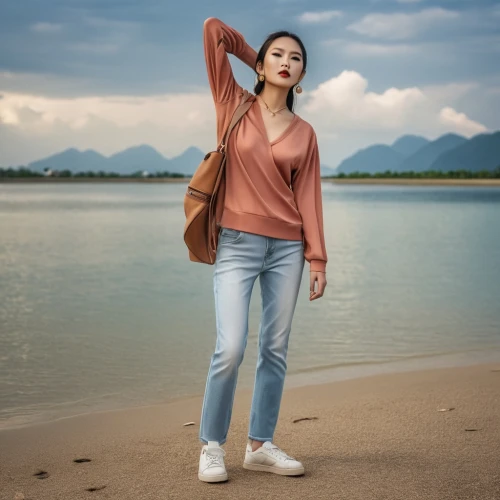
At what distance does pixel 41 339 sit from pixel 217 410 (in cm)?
484

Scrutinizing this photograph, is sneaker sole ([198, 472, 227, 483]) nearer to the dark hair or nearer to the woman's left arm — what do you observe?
the woman's left arm

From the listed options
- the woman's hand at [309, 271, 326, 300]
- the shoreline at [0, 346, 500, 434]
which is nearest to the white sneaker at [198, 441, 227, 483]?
the woman's hand at [309, 271, 326, 300]

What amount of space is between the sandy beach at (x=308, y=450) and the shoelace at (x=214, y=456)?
0.09 meters

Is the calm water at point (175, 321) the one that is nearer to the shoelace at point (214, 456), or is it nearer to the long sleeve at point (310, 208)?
the shoelace at point (214, 456)

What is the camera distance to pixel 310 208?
11.9ft

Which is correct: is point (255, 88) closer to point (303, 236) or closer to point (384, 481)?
point (303, 236)

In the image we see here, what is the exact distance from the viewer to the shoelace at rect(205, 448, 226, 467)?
3.54m

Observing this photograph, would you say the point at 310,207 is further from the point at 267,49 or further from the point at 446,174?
the point at 446,174

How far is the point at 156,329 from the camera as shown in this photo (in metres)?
8.41

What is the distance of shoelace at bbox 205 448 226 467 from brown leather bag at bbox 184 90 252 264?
2.52 ft

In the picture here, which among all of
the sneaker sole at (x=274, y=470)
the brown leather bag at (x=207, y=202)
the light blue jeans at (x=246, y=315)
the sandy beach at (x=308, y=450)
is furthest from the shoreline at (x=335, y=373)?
the brown leather bag at (x=207, y=202)

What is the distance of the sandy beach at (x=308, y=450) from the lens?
137 inches

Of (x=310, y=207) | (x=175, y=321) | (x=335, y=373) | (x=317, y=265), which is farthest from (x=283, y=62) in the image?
(x=175, y=321)

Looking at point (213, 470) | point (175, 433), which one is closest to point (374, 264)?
point (175, 433)
